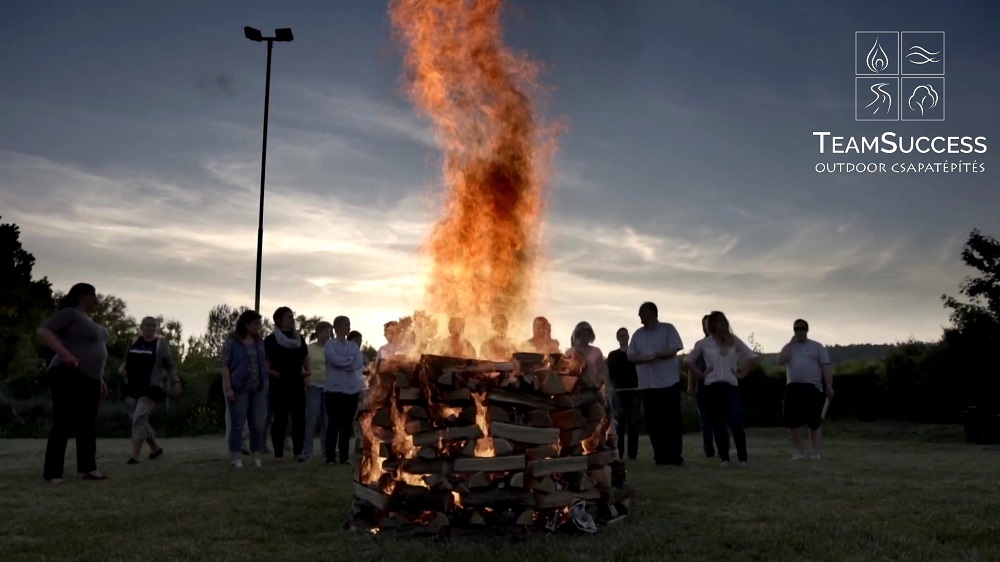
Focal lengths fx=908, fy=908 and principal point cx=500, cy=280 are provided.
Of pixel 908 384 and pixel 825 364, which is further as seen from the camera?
pixel 908 384

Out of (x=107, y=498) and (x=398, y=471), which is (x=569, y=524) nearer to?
(x=398, y=471)

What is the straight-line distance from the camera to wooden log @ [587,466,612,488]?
7.01 meters

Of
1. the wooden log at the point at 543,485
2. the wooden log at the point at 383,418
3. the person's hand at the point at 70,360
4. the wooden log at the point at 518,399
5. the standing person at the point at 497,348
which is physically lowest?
the wooden log at the point at 543,485

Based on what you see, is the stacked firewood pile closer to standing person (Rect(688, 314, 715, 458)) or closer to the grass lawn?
→ the grass lawn

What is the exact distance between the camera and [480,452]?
22.0 ft

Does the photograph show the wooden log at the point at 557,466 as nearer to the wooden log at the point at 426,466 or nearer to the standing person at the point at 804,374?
the wooden log at the point at 426,466

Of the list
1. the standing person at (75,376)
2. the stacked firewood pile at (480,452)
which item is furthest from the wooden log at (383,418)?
the standing person at (75,376)

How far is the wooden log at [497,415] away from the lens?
6.59 meters

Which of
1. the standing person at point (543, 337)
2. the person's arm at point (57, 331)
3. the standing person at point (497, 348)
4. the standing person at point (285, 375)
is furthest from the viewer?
the standing person at point (285, 375)

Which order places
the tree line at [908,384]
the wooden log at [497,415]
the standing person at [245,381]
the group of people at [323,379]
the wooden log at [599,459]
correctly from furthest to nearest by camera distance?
the tree line at [908,384], the standing person at [245,381], the group of people at [323,379], the wooden log at [599,459], the wooden log at [497,415]

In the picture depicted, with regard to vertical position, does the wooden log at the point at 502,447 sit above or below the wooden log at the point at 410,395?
below

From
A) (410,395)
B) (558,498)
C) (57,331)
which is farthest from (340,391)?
(558,498)

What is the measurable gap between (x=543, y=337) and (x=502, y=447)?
2854mm

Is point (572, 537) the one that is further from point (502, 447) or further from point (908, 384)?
point (908, 384)
